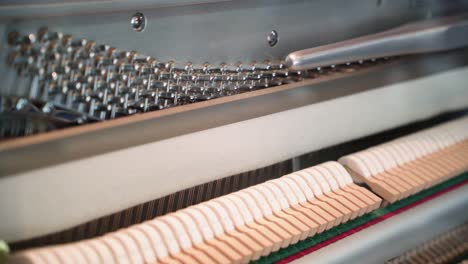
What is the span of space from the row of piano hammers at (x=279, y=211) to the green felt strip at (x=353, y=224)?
0.03 m

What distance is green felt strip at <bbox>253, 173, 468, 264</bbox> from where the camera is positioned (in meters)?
1.67

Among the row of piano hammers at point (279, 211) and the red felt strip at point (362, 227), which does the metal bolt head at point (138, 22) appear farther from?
the red felt strip at point (362, 227)

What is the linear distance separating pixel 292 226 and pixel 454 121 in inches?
41.0

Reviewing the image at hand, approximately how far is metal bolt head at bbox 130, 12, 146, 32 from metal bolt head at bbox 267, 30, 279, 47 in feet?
1.48

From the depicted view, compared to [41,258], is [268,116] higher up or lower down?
higher up

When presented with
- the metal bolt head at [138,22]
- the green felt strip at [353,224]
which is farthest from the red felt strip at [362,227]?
the metal bolt head at [138,22]

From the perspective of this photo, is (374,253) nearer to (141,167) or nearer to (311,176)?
(311,176)

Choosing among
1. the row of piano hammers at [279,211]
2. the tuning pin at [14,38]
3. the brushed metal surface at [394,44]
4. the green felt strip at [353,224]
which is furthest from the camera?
the brushed metal surface at [394,44]

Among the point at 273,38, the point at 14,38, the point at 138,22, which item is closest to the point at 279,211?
the point at 273,38

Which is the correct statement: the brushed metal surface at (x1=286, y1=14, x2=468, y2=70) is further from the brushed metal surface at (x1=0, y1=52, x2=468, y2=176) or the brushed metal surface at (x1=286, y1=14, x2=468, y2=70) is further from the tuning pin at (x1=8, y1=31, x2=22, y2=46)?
the tuning pin at (x1=8, y1=31, x2=22, y2=46)

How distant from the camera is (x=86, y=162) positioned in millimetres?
1460

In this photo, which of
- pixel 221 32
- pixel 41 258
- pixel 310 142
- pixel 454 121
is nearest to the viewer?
pixel 41 258

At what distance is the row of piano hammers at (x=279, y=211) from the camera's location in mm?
1444

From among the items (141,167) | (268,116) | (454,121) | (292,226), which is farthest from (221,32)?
(454,121)
